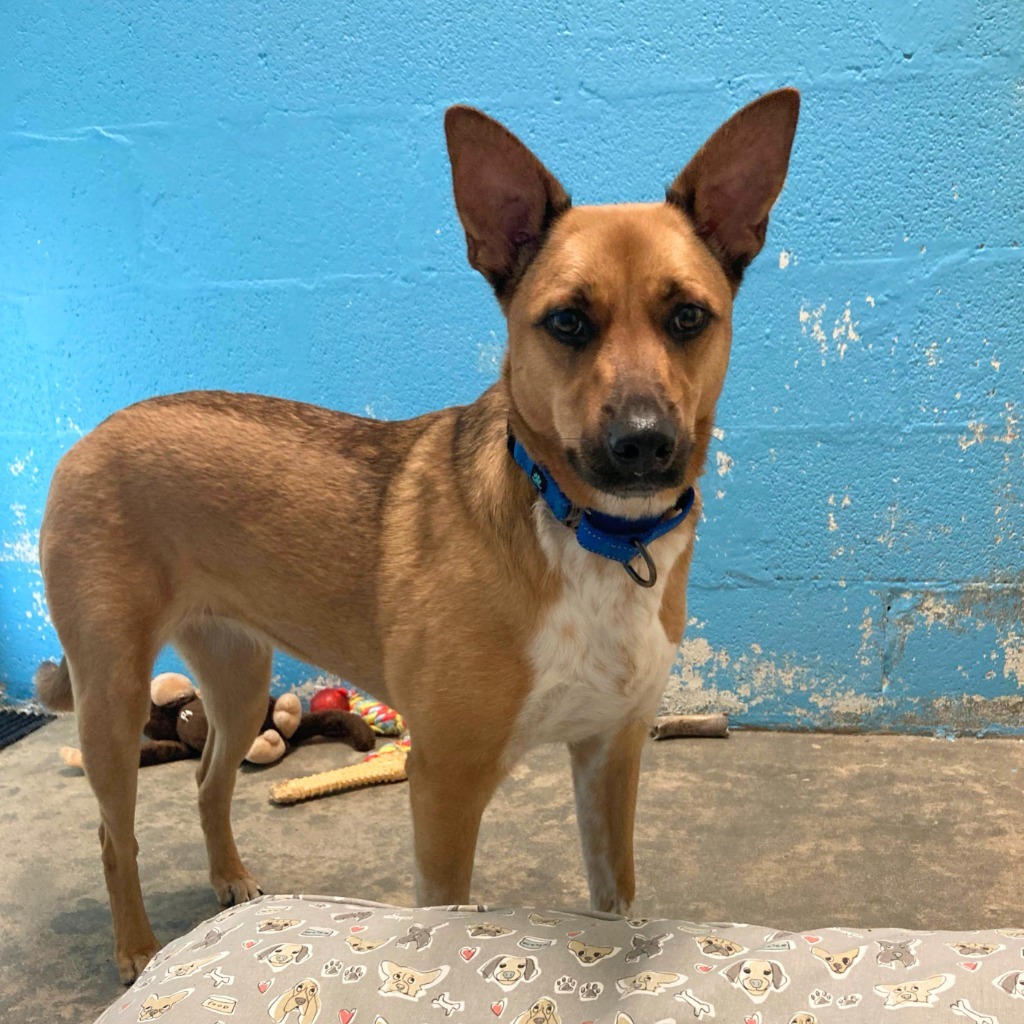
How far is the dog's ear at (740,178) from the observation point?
164 cm

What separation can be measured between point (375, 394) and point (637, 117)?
1.27m

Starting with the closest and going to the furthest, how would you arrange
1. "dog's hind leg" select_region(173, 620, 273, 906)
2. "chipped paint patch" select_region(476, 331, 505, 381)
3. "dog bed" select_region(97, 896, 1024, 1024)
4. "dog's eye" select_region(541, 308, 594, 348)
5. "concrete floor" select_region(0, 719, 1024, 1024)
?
1. "dog bed" select_region(97, 896, 1024, 1024)
2. "dog's eye" select_region(541, 308, 594, 348)
3. "concrete floor" select_region(0, 719, 1024, 1024)
4. "dog's hind leg" select_region(173, 620, 273, 906)
5. "chipped paint patch" select_region(476, 331, 505, 381)

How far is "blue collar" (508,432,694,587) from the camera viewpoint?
166 cm

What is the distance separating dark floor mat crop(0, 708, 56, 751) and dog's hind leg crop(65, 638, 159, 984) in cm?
151

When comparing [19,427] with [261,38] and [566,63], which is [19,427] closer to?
[261,38]

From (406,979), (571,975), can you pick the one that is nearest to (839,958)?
(571,975)

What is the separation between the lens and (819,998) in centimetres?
125

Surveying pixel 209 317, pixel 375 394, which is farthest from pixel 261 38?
pixel 375 394

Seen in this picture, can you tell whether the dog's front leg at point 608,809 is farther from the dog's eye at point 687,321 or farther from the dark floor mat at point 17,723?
the dark floor mat at point 17,723

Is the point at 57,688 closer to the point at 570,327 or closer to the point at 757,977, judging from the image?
the point at 570,327

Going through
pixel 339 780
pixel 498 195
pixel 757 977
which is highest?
pixel 498 195

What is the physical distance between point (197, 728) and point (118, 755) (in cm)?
111

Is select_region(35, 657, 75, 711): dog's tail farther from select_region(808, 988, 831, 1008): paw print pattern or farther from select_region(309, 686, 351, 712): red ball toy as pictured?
select_region(808, 988, 831, 1008): paw print pattern

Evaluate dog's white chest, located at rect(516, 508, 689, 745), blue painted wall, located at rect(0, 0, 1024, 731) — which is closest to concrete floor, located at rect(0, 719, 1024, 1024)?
blue painted wall, located at rect(0, 0, 1024, 731)
